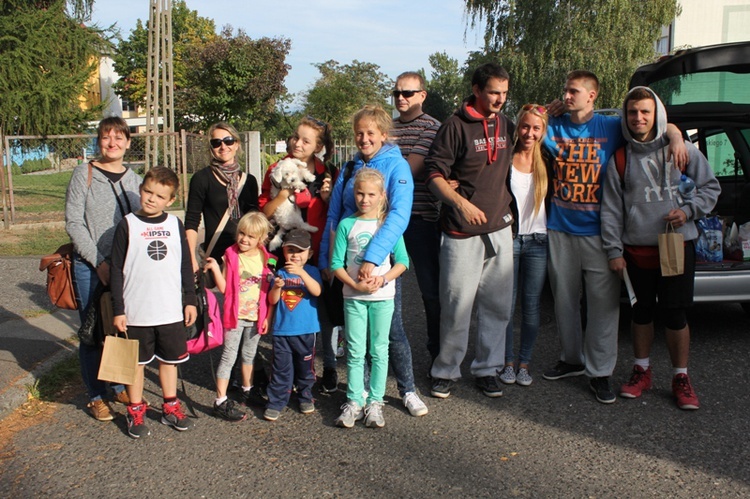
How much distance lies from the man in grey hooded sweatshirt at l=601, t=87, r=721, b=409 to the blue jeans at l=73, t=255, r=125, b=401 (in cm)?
324

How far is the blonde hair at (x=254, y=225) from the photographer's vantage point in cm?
400

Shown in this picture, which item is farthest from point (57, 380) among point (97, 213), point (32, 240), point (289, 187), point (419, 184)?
point (32, 240)

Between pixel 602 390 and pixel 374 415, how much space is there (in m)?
1.53

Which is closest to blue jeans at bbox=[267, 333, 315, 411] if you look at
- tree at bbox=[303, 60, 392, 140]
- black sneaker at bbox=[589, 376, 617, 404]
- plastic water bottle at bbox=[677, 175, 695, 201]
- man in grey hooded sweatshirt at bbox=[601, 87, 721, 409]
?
black sneaker at bbox=[589, 376, 617, 404]

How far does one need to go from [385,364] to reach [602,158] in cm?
193

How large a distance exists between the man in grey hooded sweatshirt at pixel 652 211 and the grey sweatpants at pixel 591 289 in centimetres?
10

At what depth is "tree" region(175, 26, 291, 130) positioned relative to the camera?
28.4 meters

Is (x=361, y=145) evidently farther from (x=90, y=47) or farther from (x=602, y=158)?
(x=90, y=47)

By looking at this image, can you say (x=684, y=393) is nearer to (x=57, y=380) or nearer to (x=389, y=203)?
(x=389, y=203)

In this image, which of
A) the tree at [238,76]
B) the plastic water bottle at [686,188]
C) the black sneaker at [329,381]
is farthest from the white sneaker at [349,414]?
the tree at [238,76]

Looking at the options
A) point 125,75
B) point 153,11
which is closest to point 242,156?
point 153,11

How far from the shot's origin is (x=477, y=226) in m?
4.12

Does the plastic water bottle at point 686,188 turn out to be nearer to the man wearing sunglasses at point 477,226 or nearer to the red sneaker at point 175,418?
the man wearing sunglasses at point 477,226

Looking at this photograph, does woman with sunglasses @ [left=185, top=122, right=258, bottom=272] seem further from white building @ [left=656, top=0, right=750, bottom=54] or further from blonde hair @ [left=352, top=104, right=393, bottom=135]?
white building @ [left=656, top=0, right=750, bottom=54]
